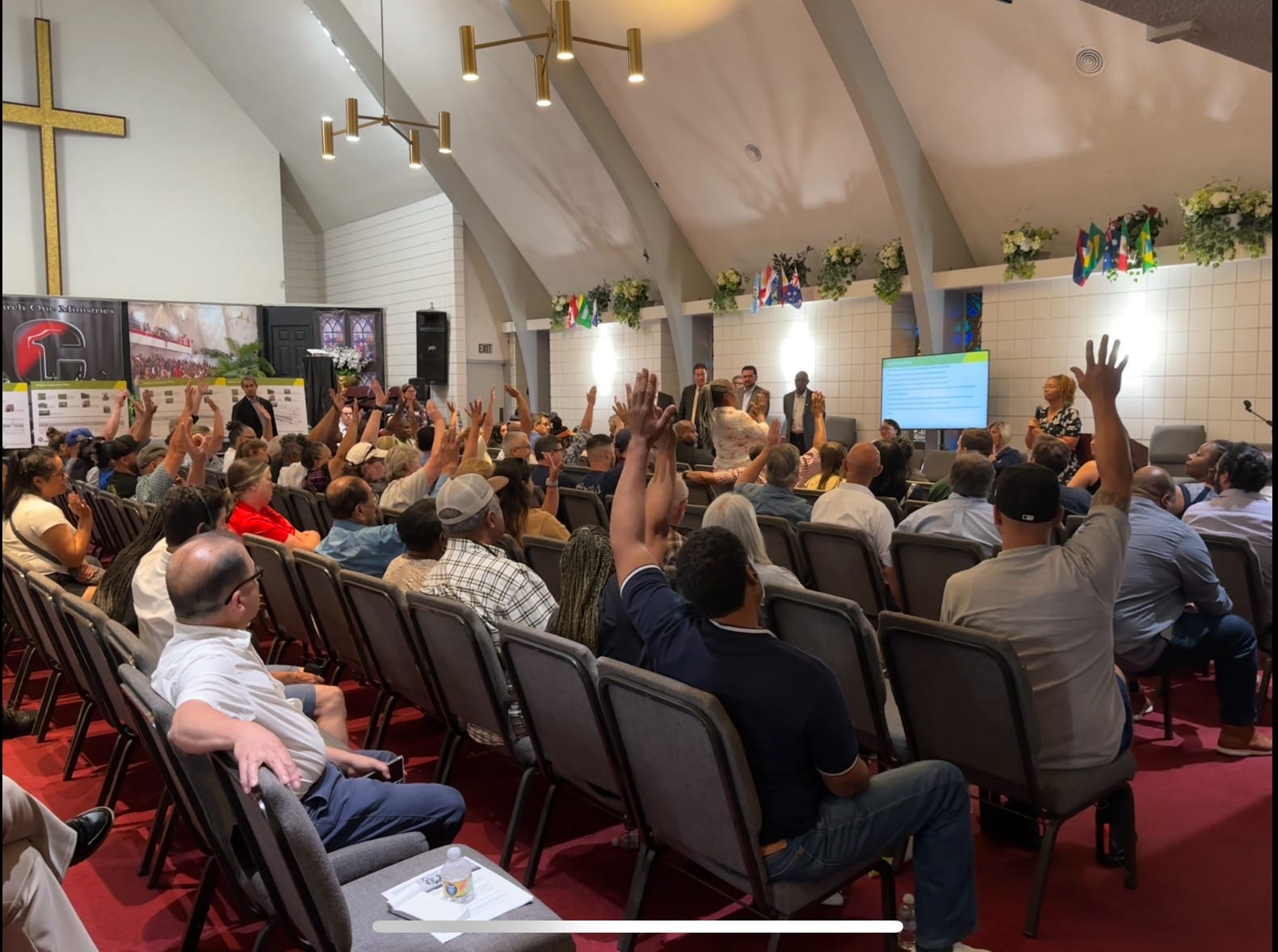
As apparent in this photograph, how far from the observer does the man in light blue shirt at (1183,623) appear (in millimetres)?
3590

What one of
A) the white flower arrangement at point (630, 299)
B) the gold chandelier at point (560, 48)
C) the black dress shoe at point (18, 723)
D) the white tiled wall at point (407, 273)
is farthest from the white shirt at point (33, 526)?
the white tiled wall at point (407, 273)

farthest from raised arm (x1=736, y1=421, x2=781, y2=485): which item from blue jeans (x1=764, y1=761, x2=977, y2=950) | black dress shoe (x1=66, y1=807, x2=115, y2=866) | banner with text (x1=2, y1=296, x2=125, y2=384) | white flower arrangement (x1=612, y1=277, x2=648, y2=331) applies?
banner with text (x1=2, y1=296, x2=125, y2=384)

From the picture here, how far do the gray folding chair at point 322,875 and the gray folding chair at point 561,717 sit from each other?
18.2 inches

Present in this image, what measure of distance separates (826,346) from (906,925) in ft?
30.9

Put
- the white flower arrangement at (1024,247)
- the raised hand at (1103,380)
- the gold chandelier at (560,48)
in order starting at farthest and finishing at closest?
1. the white flower arrangement at (1024,247)
2. the gold chandelier at (560,48)
3. the raised hand at (1103,380)

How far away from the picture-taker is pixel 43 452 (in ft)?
16.4

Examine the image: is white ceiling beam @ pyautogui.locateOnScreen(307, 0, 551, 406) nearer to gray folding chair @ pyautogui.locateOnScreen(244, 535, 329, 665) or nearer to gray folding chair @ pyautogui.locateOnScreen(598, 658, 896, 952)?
gray folding chair @ pyautogui.locateOnScreen(244, 535, 329, 665)

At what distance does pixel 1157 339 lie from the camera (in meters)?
8.48

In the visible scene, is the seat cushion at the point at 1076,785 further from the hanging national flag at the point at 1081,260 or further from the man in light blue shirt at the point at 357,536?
the hanging national flag at the point at 1081,260

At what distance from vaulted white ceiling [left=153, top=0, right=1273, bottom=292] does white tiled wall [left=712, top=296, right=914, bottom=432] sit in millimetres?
770

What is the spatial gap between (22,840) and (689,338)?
38.0 ft

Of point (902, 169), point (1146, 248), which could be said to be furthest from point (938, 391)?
point (1146, 248)

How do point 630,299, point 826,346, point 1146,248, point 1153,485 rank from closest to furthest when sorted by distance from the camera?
point 1153,485 < point 1146,248 < point 826,346 < point 630,299

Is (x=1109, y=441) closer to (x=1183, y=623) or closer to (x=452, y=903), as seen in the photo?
(x=1183, y=623)
